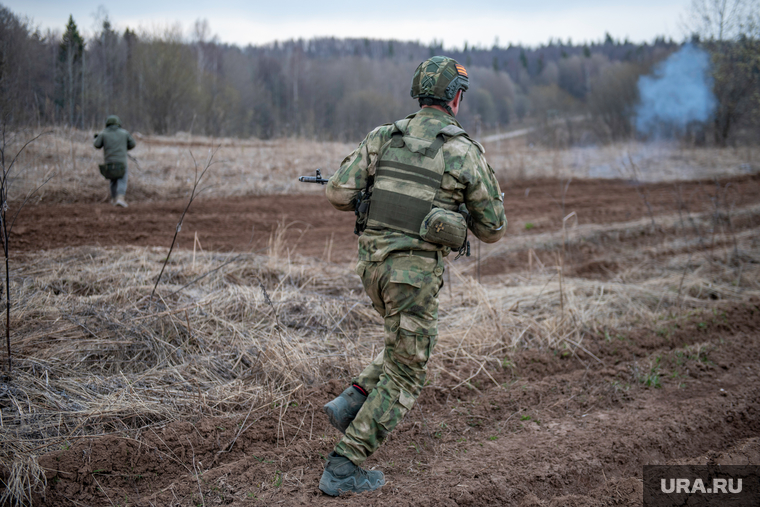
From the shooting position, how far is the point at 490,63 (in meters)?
90.8

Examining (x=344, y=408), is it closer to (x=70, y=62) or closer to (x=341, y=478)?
(x=341, y=478)

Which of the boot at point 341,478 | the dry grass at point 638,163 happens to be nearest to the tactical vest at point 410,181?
the boot at point 341,478

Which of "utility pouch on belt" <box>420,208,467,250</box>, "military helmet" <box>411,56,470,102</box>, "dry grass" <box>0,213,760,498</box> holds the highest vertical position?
"military helmet" <box>411,56,470,102</box>

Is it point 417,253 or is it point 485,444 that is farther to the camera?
point 485,444

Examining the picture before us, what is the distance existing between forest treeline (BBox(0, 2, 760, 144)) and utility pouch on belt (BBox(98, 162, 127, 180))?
4.55 feet

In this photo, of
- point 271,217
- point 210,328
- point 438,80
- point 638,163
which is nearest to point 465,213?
point 438,80

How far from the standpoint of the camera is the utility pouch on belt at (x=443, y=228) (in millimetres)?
2488

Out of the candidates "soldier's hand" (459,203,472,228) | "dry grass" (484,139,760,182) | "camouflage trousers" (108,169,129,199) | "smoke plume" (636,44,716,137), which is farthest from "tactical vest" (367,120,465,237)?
"smoke plume" (636,44,716,137)

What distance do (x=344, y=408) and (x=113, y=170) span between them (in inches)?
356

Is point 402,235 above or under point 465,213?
under

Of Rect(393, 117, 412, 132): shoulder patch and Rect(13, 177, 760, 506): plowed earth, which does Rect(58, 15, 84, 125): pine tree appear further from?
Rect(393, 117, 412, 132): shoulder patch

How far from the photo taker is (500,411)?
3.58m

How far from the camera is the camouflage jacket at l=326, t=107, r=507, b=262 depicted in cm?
258

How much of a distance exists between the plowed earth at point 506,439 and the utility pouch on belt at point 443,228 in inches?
51.1
